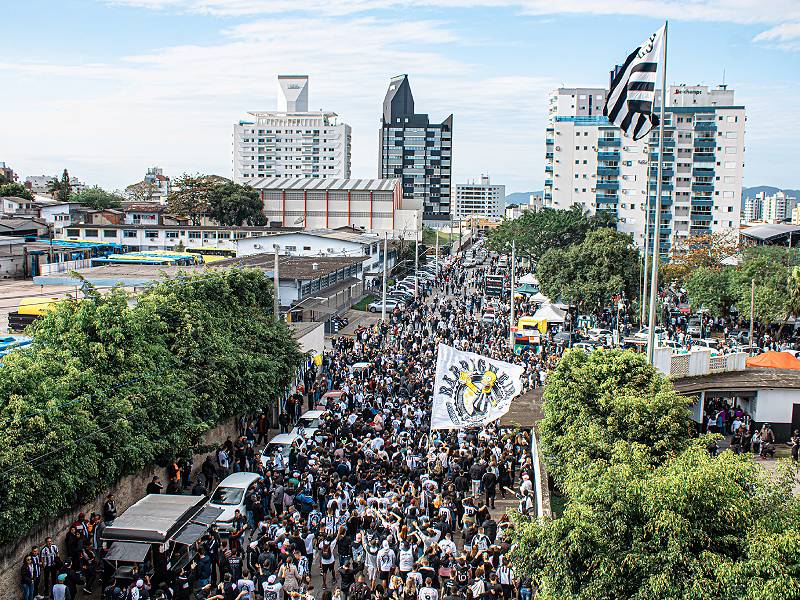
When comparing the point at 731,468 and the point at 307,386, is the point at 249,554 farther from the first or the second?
the point at 307,386

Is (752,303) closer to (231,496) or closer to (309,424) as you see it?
(309,424)

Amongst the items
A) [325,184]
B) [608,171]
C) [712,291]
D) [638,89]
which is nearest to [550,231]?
[712,291]

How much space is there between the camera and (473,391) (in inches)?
771

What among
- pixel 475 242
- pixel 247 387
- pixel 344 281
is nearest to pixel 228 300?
pixel 247 387

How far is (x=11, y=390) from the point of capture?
14688 mm

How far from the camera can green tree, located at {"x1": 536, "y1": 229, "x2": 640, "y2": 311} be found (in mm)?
43688

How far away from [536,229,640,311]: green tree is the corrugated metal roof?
2027 inches

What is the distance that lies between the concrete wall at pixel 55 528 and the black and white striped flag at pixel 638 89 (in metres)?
13.8

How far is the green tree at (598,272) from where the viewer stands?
43688mm

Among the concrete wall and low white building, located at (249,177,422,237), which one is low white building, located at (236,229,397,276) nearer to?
low white building, located at (249,177,422,237)

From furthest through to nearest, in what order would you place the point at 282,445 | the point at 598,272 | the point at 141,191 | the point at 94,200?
1. the point at 141,191
2. the point at 94,200
3. the point at 598,272
4. the point at 282,445

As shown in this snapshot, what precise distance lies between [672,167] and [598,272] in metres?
48.8

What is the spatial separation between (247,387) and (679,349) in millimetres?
14537

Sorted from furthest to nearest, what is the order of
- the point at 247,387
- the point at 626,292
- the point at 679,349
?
the point at 626,292
the point at 679,349
the point at 247,387
